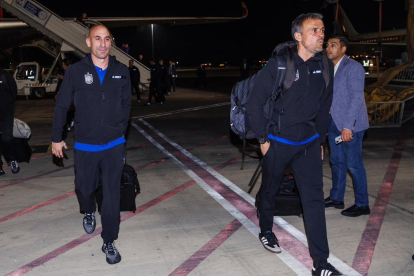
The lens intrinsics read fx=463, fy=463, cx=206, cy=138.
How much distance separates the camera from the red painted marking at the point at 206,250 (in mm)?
4051

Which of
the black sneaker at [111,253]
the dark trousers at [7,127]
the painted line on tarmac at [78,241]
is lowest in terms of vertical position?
the painted line on tarmac at [78,241]

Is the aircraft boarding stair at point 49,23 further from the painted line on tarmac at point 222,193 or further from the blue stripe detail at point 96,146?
the blue stripe detail at point 96,146

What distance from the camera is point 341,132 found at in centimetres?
521

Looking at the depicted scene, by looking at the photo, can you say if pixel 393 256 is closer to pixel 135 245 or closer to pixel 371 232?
pixel 371 232

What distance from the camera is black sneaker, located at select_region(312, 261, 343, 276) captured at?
379 centimetres

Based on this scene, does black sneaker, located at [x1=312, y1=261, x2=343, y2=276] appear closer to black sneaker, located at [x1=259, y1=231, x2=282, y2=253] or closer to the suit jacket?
black sneaker, located at [x1=259, y1=231, x2=282, y2=253]

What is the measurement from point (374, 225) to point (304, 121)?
1930mm

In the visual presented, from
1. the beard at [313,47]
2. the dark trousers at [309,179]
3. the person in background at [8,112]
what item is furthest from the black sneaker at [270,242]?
the person in background at [8,112]

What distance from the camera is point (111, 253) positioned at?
4.24 m

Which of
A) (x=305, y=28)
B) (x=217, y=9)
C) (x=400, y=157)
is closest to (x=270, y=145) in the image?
(x=305, y=28)

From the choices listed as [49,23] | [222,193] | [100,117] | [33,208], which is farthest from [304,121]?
[49,23]

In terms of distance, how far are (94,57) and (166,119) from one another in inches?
424

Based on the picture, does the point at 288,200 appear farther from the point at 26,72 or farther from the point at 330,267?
the point at 26,72

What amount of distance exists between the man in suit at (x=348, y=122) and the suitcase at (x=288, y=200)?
0.65 metres
